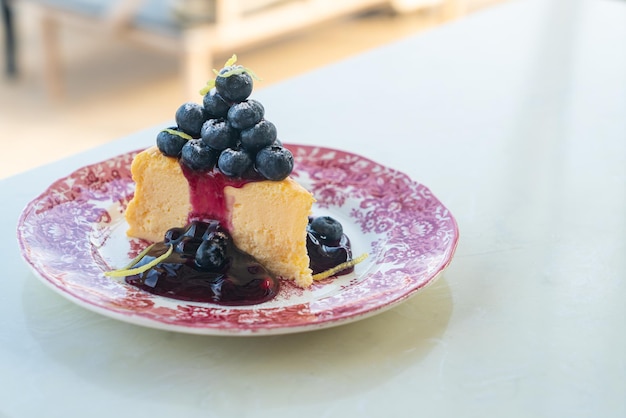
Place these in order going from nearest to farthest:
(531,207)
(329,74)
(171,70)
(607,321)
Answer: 1. (607,321)
2. (531,207)
3. (329,74)
4. (171,70)

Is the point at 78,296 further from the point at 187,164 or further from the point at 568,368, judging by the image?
the point at 568,368

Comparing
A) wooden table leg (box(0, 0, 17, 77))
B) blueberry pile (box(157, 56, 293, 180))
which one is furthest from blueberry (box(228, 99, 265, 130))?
wooden table leg (box(0, 0, 17, 77))

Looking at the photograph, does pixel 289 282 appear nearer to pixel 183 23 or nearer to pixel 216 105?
pixel 216 105

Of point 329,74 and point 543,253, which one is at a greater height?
point 329,74

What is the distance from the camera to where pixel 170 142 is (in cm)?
106

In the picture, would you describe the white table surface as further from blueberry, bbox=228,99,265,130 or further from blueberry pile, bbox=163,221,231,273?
blueberry, bbox=228,99,265,130

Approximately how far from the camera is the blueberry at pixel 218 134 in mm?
1023

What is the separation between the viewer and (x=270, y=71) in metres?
3.95

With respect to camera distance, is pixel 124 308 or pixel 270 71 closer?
pixel 124 308

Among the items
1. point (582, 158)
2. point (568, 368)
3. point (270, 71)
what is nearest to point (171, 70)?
point (270, 71)

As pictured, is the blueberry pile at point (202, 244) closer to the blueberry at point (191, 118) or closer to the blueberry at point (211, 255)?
the blueberry at point (211, 255)

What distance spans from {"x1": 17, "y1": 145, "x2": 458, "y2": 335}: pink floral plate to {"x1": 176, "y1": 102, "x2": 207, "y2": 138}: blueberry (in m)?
0.16

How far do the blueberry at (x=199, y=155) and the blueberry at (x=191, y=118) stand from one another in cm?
→ 1

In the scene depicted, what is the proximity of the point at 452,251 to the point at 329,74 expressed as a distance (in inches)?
33.9
